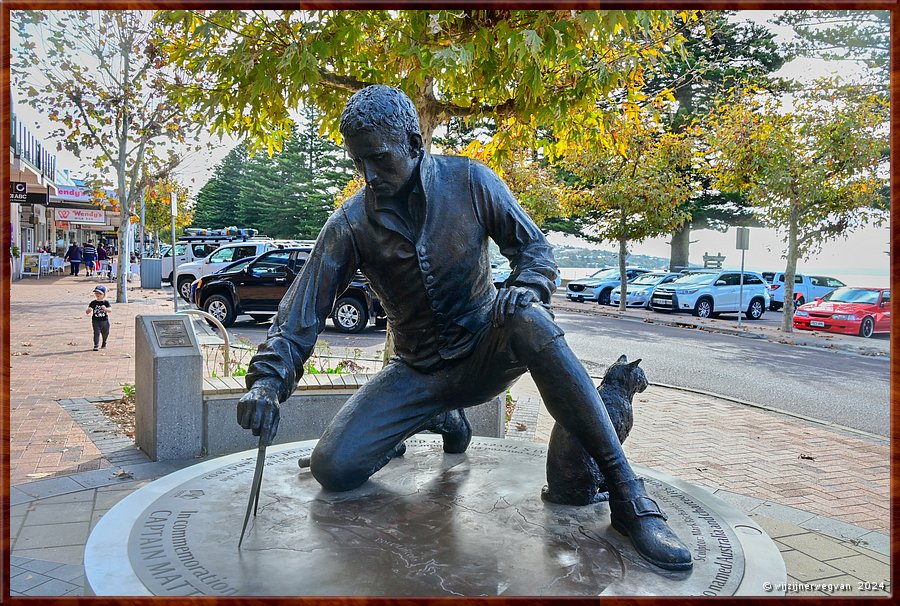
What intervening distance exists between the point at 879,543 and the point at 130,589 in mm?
4007

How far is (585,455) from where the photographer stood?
114 inches

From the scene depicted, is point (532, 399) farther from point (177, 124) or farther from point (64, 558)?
point (177, 124)

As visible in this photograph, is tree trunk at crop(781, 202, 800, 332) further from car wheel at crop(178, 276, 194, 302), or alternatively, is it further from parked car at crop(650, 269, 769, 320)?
car wheel at crop(178, 276, 194, 302)

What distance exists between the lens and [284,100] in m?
6.71

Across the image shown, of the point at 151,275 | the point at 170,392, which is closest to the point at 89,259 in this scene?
the point at 151,275

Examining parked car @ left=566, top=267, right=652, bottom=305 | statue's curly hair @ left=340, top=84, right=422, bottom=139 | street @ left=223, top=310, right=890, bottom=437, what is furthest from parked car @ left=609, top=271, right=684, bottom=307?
statue's curly hair @ left=340, top=84, right=422, bottom=139

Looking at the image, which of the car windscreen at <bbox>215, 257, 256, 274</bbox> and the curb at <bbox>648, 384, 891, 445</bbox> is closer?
the curb at <bbox>648, 384, 891, 445</bbox>

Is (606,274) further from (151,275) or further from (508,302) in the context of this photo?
(508,302)

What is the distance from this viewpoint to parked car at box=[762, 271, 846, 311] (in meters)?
25.8

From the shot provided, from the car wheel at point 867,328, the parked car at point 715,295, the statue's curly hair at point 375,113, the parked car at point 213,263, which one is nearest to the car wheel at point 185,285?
the parked car at point 213,263

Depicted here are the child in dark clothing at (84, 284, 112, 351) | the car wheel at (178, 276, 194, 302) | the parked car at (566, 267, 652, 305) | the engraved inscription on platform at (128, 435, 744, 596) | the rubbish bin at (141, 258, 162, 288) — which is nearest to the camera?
the engraved inscription on platform at (128, 435, 744, 596)

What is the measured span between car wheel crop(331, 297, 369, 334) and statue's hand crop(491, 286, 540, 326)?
12414 millimetres

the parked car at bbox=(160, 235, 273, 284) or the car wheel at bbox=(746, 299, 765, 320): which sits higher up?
the parked car at bbox=(160, 235, 273, 284)

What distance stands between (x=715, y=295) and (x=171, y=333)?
19.8m
